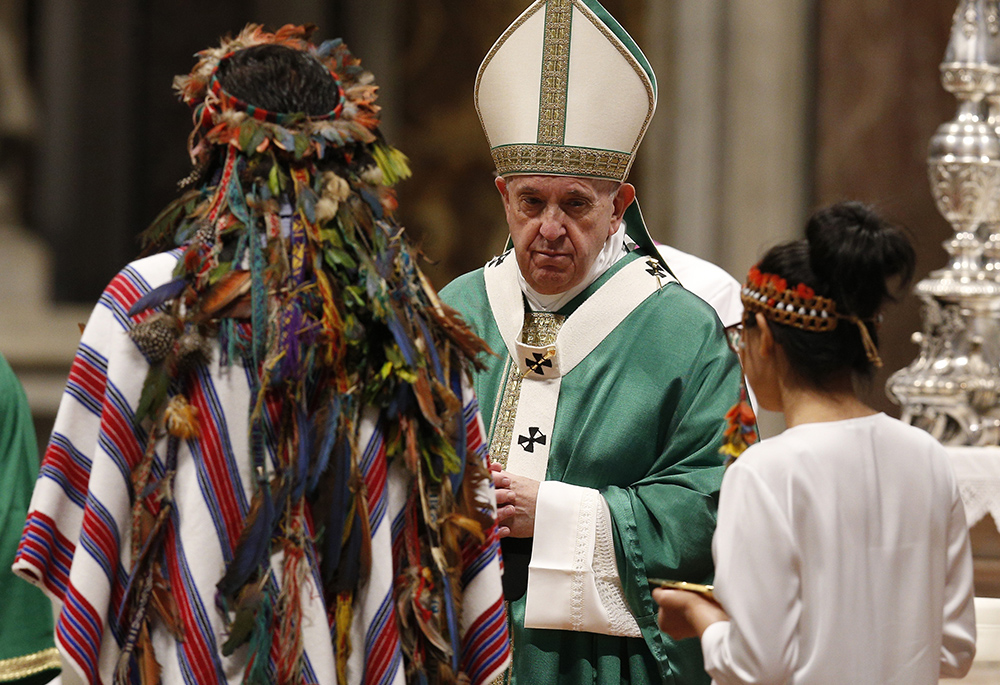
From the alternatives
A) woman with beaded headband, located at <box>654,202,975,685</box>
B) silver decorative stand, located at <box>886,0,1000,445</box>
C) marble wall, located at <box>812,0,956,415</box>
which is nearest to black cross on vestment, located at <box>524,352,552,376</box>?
woman with beaded headband, located at <box>654,202,975,685</box>

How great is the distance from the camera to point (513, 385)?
9.36 feet

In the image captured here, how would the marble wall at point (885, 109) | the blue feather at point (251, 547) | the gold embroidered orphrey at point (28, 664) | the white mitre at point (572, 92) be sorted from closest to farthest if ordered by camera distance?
the blue feather at point (251, 547) → the gold embroidered orphrey at point (28, 664) → the white mitre at point (572, 92) → the marble wall at point (885, 109)

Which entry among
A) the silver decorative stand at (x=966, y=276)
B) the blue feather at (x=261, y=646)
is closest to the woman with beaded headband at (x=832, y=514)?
the blue feather at (x=261, y=646)

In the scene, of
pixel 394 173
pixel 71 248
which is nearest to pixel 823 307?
pixel 394 173

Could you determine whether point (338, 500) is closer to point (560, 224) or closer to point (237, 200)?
point (237, 200)

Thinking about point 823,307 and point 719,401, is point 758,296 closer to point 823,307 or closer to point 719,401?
point 823,307

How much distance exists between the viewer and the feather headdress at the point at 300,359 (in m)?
1.85

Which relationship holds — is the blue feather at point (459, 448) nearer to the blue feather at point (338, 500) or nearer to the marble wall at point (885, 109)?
the blue feather at point (338, 500)

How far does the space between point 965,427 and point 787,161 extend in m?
1.83

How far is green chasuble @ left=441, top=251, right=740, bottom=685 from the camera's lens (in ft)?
8.54

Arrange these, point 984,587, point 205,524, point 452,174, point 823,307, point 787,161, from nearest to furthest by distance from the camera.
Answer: point 205,524
point 823,307
point 984,587
point 787,161
point 452,174

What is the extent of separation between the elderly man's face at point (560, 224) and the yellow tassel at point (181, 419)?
103 centimetres

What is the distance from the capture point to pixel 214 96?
6.29 feet

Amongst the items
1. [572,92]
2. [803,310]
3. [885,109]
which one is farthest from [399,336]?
[885,109]
